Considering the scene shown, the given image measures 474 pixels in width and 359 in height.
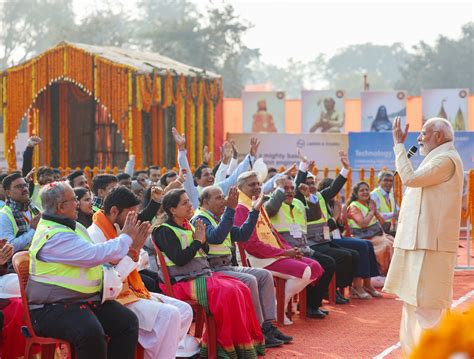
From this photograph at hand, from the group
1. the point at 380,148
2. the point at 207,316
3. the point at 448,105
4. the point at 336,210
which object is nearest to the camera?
the point at 207,316

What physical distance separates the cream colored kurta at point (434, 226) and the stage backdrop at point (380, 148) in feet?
38.0

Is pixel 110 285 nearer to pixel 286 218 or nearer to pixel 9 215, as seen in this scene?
pixel 9 215

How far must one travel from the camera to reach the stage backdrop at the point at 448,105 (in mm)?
25781

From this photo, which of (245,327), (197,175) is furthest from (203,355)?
(197,175)

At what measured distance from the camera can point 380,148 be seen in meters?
18.6

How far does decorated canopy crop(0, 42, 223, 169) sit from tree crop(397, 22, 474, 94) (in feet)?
100

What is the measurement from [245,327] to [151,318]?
1.13 meters

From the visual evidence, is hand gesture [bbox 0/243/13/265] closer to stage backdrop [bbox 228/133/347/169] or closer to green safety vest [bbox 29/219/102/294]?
green safety vest [bbox 29/219/102/294]

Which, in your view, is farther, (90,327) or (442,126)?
(442,126)

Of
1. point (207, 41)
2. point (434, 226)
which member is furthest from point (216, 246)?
point (207, 41)

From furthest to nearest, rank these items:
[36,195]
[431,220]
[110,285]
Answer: [36,195] < [431,220] < [110,285]

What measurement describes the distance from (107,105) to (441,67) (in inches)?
1356

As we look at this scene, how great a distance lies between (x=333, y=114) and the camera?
91.6 feet

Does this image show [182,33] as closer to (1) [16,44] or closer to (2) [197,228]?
(1) [16,44]
